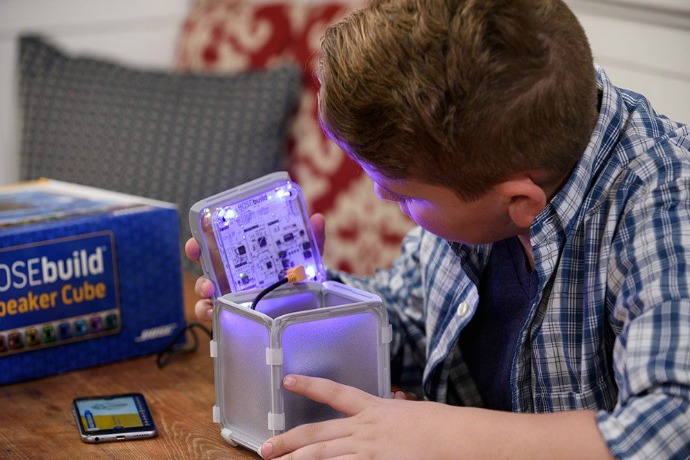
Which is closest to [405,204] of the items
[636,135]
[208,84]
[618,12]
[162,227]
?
[636,135]

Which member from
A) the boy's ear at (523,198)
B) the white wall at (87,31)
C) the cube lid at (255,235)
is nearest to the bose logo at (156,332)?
the cube lid at (255,235)

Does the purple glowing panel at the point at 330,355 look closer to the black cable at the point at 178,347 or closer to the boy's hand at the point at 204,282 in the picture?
the boy's hand at the point at 204,282

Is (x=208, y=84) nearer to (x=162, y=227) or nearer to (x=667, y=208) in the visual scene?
(x=162, y=227)

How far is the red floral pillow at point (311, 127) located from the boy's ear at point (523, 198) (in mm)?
880

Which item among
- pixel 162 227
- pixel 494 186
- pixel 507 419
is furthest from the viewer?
pixel 162 227

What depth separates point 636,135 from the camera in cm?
95

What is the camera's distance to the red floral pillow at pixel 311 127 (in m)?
1.86

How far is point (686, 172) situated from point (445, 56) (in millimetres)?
258

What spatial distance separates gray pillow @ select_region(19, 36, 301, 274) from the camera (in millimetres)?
1932

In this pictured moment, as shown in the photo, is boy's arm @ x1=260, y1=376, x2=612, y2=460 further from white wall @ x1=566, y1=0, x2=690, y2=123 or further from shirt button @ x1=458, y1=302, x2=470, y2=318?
white wall @ x1=566, y1=0, x2=690, y2=123

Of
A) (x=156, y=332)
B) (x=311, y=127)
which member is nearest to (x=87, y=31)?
(x=311, y=127)

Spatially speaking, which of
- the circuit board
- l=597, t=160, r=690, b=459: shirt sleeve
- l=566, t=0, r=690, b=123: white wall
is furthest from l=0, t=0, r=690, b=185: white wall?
l=597, t=160, r=690, b=459: shirt sleeve

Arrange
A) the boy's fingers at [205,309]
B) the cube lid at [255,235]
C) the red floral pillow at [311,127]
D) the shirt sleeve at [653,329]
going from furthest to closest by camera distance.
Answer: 1. the red floral pillow at [311,127]
2. the boy's fingers at [205,309]
3. the cube lid at [255,235]
4. the shirt sleeve at [653,329]

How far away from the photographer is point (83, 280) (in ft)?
3.80
